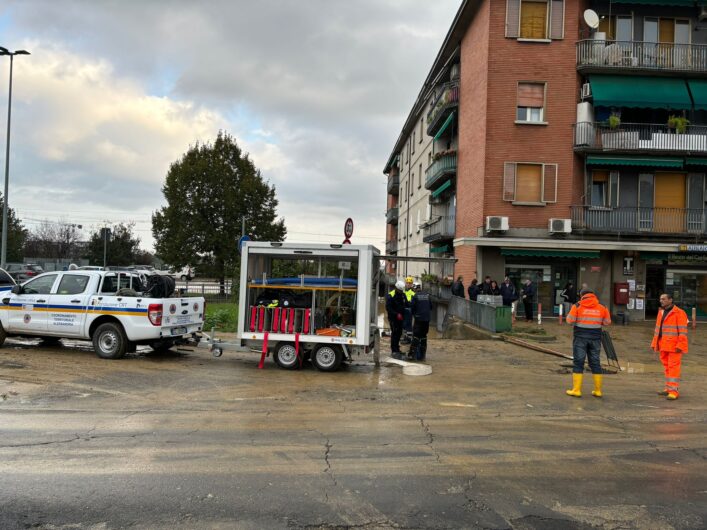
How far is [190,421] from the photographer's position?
22.8ft

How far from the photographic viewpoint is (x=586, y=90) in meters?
23.2

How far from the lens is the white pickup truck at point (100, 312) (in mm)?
11078

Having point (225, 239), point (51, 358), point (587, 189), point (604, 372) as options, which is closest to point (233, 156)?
point (225, 239)

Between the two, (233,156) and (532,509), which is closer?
(532,509)

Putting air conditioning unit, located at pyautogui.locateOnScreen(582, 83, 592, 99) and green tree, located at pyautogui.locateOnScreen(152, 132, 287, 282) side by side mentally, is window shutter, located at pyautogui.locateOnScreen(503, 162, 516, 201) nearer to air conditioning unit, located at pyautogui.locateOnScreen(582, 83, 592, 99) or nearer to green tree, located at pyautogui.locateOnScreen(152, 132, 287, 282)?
air conditioning unit, located at pyautogui.locateOnScreen(582, 83, 592, 99)

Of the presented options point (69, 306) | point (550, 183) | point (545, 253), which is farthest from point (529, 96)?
point (69, 306)

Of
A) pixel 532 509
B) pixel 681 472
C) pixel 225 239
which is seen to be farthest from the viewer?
pixel 225 239

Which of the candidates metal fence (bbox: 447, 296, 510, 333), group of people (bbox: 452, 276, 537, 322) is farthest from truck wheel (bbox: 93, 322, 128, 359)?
group of people (bbox: 452, 276, 537, 322)

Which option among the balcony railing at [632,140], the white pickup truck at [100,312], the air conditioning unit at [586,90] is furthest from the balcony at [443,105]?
the white pickup truck at [100,312]

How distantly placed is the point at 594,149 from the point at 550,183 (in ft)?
7.09

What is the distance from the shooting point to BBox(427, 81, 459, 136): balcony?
2828 cm

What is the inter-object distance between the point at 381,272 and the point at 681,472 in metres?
7.32

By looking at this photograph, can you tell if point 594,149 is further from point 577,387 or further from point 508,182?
point 577,387

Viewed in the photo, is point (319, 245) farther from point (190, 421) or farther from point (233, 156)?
point (233, 156)
